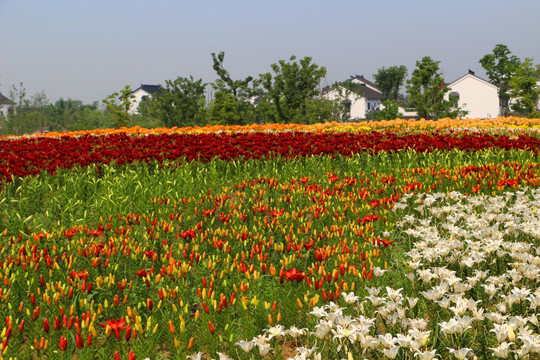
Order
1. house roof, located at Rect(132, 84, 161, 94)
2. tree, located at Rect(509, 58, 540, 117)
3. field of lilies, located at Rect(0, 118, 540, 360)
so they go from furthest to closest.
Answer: house roof, located at Rect(132, 84, 161, 94) < tree, located at Rect(509, 58, 540, 117) < field of lilies, located at Rect(0, 118, 540, 360)

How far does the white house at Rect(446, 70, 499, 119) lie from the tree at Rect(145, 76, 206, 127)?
42580 millimetres

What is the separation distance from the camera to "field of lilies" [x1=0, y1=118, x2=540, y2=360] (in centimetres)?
314

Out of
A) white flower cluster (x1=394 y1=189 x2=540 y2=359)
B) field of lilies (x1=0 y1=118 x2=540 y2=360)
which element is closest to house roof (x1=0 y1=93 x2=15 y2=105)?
field of lilies (x1=0 y1=118 x2=540 y2=360)

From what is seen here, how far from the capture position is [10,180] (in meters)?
8.79

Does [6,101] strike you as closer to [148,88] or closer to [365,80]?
[148,88]

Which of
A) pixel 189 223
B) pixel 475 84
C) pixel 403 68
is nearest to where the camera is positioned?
pixel 189 223

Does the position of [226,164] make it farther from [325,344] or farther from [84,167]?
[325,344]

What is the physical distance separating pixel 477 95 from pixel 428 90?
33689mm

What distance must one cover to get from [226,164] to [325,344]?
8.05m

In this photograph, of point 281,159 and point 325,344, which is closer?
point 325,344

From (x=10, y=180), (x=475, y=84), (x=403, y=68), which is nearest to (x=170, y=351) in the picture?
(x=10, y=180)

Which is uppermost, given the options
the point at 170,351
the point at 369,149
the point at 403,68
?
the point at 403,68

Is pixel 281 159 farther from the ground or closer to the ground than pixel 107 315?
farther from the ground

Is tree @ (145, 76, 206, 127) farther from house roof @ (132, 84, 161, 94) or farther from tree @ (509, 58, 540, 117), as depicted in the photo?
house roof @ (132, 84, 161, 94)
